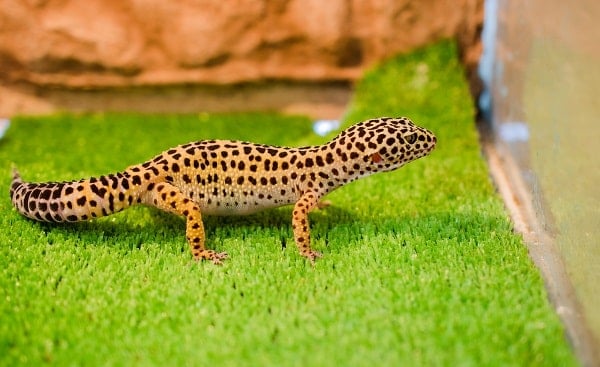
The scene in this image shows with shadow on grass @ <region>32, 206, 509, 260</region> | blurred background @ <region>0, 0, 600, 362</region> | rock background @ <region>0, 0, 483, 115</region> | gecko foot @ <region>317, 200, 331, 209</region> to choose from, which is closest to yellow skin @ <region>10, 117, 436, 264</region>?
shadow on grass @ <region>32, 206, 509, 260</region>

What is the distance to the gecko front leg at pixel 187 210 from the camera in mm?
4113

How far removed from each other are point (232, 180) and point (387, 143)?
3.39ft

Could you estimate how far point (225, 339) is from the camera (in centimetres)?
326

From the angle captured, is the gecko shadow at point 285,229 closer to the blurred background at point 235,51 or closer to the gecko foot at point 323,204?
the gecko foot at point 323,204

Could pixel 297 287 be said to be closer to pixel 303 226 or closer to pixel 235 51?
pixel 303 226

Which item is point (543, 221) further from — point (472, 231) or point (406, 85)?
point (406, 85)

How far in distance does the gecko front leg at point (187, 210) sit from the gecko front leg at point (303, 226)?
1.55ft

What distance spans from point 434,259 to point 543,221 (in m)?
0.86

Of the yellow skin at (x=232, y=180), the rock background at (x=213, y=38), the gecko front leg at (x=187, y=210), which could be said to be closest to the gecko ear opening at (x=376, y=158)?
the yellow skin at (x=232, y=180)

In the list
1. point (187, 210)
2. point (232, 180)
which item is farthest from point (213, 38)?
point (187, 210)

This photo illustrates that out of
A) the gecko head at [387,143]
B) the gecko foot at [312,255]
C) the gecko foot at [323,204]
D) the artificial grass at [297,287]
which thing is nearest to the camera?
the artificial grass at [297,287]

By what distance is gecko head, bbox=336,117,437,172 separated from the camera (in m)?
4.22

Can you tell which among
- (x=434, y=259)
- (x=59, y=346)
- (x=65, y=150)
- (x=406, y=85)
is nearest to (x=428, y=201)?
(x=434, y=259)

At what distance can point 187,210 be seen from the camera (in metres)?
4.17
